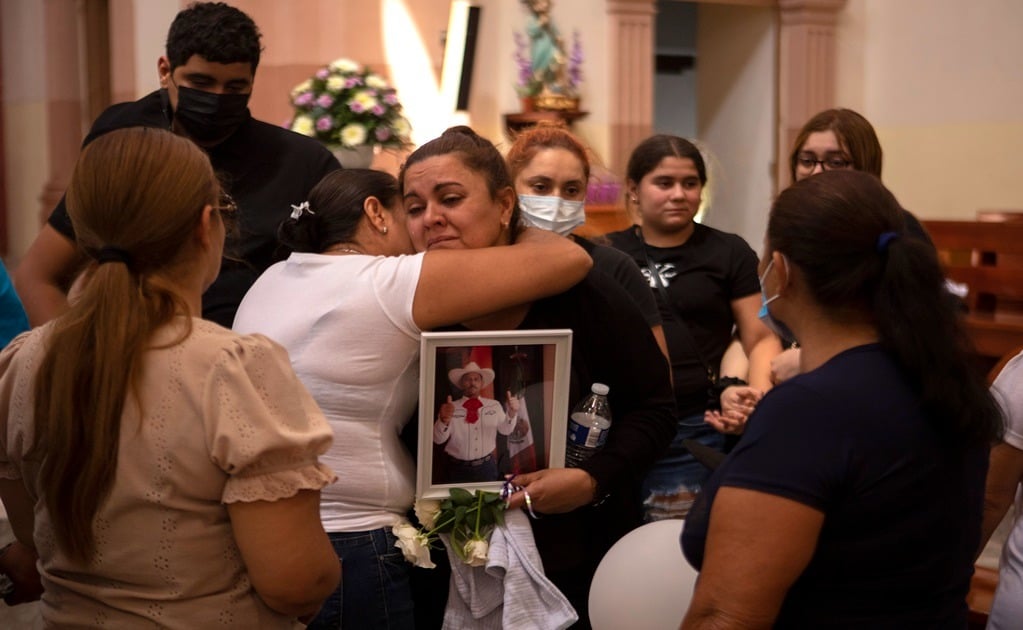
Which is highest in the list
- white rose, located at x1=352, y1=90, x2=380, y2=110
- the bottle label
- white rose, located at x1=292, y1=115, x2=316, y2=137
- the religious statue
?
the religious statue

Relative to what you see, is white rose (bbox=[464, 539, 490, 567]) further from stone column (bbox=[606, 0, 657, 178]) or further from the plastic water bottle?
stone column (bbox=[606, 0, 657, 178])

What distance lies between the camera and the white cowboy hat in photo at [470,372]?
2.10 metres

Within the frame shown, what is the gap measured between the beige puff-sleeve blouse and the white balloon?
71cm

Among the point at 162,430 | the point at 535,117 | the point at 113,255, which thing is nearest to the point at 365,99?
the point at 535,117

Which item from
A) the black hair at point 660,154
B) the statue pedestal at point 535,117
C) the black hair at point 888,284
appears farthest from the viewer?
the statue pedestal at point 535,117

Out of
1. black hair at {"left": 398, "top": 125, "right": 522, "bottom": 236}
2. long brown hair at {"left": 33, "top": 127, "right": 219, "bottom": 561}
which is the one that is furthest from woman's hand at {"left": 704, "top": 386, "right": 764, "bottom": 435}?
long brown hair at {"left": 33, "top": 127, "right": 219, "bottom": 561}

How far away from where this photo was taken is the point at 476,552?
2105 mm

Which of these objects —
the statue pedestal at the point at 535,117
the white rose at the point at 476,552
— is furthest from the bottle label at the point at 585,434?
the statue pedestal at the point at 535,117

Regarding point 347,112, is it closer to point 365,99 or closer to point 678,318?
point 365,99

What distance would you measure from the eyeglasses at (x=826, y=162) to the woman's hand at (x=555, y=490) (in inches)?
60.6

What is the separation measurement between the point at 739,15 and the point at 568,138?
7.64 metres

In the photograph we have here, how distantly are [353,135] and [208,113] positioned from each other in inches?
136

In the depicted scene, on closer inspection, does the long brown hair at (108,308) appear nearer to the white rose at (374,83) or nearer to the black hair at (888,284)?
the black hair at (888,284)

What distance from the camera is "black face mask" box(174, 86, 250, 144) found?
Answer: 2895mm
